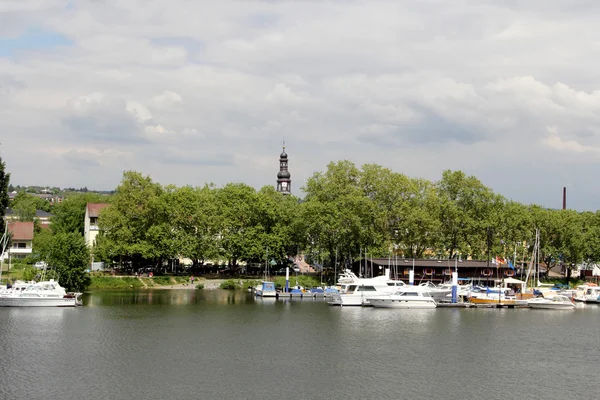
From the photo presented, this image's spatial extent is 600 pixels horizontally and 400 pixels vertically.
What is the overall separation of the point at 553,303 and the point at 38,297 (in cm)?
6140

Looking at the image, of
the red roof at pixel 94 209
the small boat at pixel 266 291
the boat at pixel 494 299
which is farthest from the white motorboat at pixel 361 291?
the red roof at pixel 94 209

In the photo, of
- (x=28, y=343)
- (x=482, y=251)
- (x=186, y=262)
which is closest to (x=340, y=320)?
(x=28, y=343)

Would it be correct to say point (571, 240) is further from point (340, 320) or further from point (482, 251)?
point (340, 320)

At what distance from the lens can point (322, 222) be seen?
113 metres

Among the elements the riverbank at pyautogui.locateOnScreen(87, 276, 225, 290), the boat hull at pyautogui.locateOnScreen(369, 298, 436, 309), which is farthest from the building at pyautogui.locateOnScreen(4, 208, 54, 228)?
the boat hull at pyautogui.locateOnScreen(369, 298, 436, 309)

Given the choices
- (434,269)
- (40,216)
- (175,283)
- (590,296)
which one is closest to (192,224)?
(175,283)

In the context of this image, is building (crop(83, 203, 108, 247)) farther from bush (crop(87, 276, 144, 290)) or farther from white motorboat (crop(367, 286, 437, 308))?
white motorboat (crop(367, 286, 437, 308))

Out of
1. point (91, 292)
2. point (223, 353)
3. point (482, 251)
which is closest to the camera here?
point (223, 353)

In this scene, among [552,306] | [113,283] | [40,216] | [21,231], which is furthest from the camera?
[40,216]

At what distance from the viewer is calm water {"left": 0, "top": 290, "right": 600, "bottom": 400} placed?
41.9m

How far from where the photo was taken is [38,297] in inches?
3007

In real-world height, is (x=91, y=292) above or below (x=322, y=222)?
below

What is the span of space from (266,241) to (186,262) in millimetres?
24013

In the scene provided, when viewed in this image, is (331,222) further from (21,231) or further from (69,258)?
(21,231)
